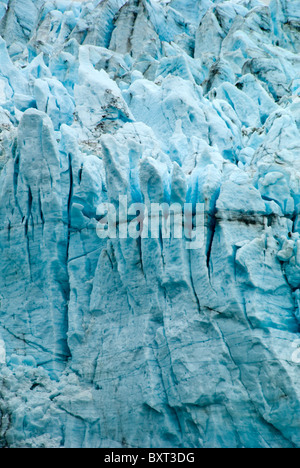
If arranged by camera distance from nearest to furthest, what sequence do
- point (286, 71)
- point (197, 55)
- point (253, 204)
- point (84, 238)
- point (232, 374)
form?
point (232, 374) < point (253, 204) < point (84, 238) < point (286, 71) < point (197, 55)

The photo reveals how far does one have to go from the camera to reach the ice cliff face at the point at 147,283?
1258cm

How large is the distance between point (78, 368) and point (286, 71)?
13.8 metres

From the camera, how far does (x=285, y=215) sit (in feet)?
45.8

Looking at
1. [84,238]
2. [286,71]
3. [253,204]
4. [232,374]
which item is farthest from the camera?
[286,71]

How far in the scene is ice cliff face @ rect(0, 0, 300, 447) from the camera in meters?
12.6

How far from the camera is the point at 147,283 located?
13.7m

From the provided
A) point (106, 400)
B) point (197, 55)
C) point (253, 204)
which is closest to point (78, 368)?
point (106, 400)

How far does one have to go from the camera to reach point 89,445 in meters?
13.2

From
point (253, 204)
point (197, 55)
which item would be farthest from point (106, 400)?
point (197, 55)

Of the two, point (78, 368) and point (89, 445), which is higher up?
point (78, 368)
